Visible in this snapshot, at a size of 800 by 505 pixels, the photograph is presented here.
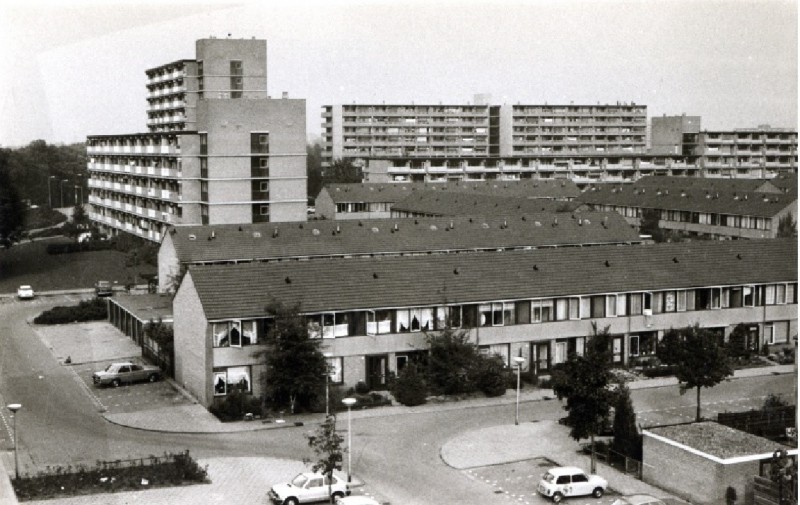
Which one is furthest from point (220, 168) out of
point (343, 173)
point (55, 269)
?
point (343, 173)

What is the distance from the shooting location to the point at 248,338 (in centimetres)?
2805

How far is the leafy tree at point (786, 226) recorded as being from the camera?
56.4 meters

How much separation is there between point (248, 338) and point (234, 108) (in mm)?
28858

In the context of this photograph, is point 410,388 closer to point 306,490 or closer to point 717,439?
point 306,490

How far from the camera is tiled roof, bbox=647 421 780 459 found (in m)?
20.5

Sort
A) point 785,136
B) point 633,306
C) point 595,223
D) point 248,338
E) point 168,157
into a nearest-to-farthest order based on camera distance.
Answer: point 248,338
point 633,306
point 595,223
point 168,157
point 785,136

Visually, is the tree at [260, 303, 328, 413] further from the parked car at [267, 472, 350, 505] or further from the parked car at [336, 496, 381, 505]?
the parked car at [336, 496, 381, 505]

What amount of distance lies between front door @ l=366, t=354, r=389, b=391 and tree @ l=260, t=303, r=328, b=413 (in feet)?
8.01

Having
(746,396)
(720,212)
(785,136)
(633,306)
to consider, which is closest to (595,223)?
(720,212)

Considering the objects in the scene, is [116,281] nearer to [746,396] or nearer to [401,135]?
[746,396]

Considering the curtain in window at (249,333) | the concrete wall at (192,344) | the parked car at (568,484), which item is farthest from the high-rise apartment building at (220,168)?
the parked car at (568,484)

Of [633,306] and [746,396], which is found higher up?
[633,306]

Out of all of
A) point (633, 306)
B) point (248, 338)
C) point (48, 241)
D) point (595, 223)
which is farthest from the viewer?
point (48, 241)

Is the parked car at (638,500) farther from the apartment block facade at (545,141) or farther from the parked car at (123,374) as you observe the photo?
the apartment block facade at (545,141)
